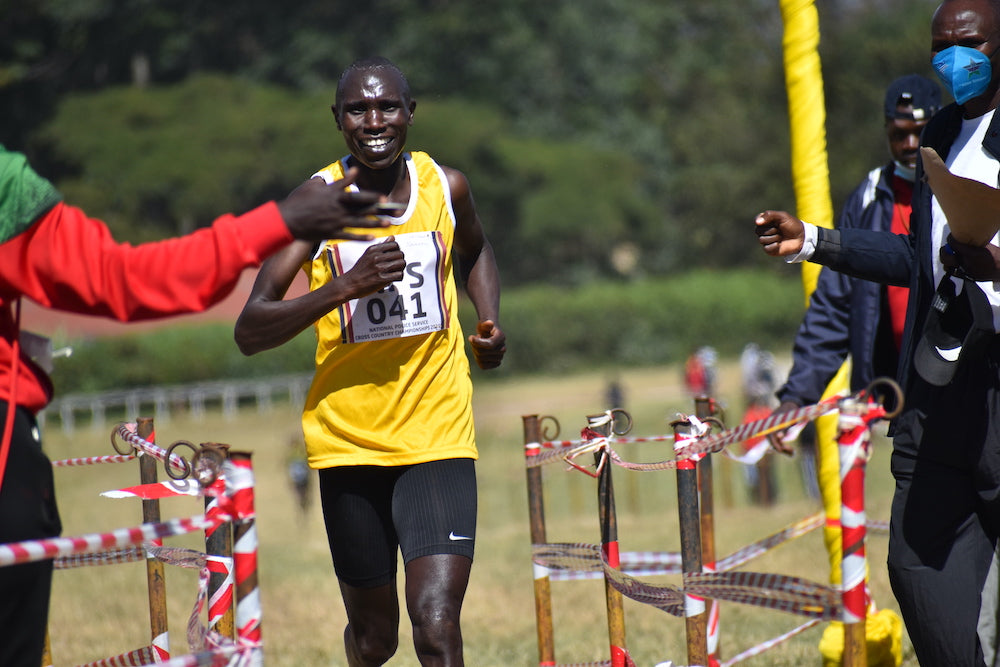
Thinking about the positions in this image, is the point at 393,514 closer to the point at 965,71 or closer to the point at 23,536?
the point at 23,536

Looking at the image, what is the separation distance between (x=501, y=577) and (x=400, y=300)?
21.0 ft

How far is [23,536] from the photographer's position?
294 cm

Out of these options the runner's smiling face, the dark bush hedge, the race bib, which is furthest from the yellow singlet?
the dark bush hedge

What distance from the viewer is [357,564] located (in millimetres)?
4500

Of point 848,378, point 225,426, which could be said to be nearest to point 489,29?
point 225,426

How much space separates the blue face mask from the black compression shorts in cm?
193

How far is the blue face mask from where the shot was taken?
12.7 ft

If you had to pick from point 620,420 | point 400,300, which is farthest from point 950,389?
point 620,420

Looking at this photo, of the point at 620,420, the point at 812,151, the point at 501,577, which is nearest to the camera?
the point at 620,420

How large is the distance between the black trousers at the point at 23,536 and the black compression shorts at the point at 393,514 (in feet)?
4.92

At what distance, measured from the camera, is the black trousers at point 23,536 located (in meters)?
2.90

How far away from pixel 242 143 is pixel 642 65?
83.0 feet

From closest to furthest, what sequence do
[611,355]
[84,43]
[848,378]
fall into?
[848,378] < [611,355] < [84,43]

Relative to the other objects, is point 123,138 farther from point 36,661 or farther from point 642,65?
point 36,661
